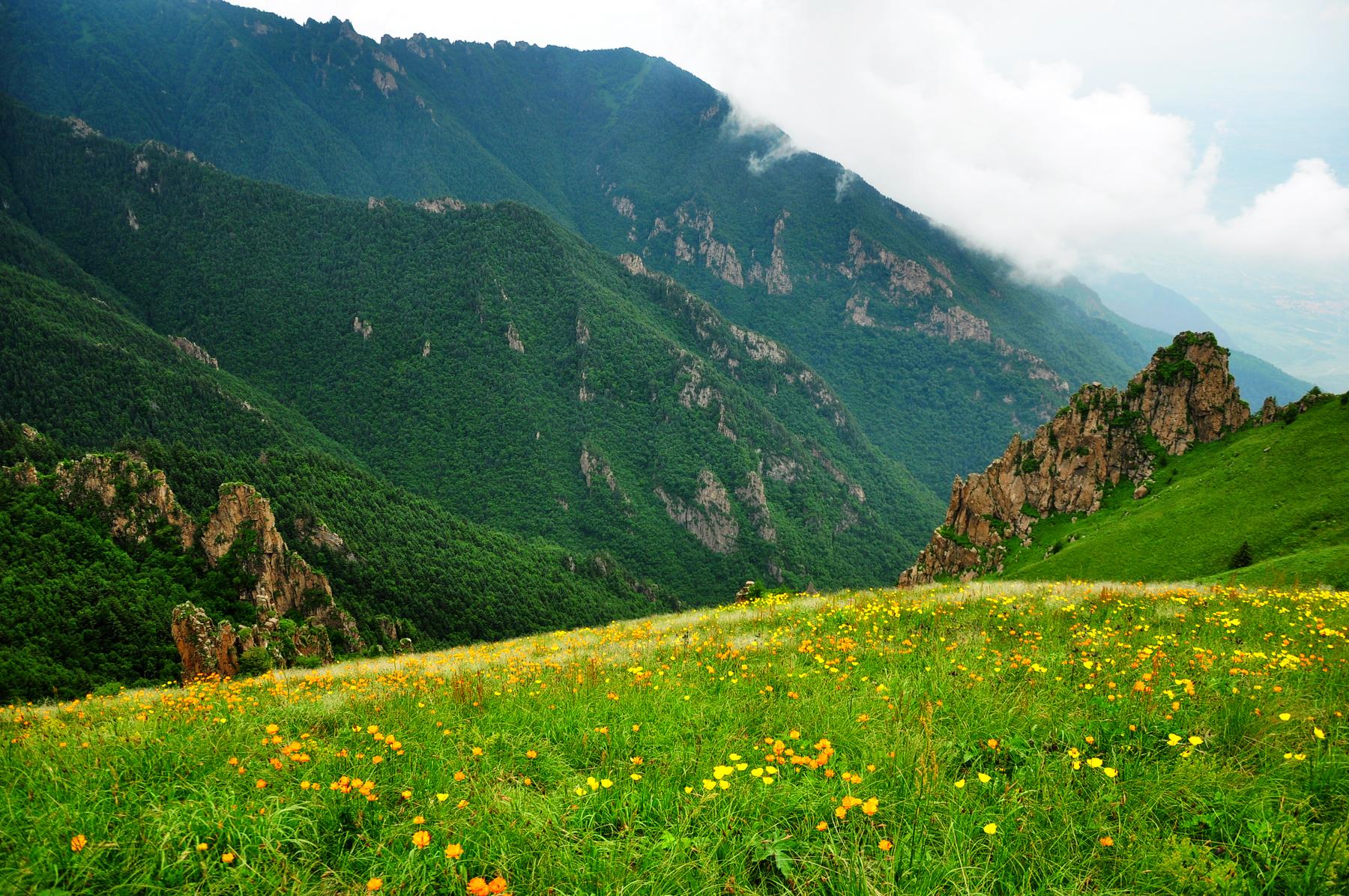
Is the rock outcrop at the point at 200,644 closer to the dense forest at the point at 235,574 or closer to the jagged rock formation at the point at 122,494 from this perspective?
the dense forest at the point at 235,574

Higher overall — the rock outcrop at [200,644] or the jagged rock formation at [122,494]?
the rock outcrop at [200,644]

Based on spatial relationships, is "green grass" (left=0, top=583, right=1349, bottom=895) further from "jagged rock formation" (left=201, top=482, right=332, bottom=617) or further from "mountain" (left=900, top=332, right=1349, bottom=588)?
"jagged rock formation" (left=201, top=482, right=332, bottom=617)

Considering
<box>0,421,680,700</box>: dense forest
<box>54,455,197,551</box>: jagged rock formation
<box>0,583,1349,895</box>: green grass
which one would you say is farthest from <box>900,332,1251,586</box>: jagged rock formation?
<box>54,455,197,551</box>: jagged rock formation

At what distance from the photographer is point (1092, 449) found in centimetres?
6650

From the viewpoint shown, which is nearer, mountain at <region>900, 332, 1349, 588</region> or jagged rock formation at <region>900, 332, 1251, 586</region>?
mountain at <region>900, 332, 1349, 588</region>

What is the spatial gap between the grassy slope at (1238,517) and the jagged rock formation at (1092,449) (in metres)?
5.30

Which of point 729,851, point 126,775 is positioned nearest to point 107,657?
point 126,775

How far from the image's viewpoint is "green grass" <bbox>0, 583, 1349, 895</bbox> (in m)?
3.87

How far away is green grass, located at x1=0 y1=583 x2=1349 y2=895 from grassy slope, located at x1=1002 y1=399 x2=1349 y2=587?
100ft

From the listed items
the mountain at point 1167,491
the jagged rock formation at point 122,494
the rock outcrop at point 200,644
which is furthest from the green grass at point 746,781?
the jagged rock formation at point 122,494

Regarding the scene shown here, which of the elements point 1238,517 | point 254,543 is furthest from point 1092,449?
point 254,543

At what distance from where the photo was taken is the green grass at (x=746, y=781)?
12.7 feet

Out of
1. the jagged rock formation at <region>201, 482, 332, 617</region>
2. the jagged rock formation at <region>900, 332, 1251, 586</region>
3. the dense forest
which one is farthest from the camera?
the jagged rock formation at <region>201, 482, 332, 617</region>

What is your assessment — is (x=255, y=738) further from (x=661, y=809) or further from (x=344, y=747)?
(x=661, y=809)
